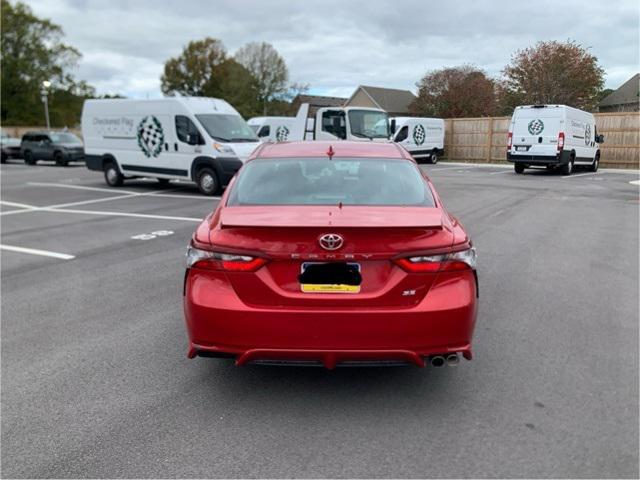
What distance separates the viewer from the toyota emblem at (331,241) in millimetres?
2969

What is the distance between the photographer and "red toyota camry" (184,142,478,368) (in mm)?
2988

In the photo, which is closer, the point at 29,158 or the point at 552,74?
the point at 552,74

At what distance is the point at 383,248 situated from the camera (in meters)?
3.00

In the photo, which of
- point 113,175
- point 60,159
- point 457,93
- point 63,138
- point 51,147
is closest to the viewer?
point 113,175

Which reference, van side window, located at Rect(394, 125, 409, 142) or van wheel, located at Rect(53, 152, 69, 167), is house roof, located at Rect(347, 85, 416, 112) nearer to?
van side window, located at Rect(394, 125, 409, 142)

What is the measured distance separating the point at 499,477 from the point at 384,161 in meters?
2.35

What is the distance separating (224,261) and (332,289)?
65 centimetres

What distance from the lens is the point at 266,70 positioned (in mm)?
69250

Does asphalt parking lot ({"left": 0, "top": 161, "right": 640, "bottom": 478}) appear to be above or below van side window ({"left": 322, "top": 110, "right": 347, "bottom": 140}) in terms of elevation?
below

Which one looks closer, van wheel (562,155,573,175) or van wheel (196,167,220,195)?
van wheel (196,167,220,195)

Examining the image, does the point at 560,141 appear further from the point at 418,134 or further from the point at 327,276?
the point at 327,276

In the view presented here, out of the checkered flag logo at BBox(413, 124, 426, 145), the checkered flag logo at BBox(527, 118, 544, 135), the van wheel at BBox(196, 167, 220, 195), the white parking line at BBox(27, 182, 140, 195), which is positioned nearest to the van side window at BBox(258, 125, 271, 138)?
the checkered flag logo at BBox(413, 124, 426, 145)

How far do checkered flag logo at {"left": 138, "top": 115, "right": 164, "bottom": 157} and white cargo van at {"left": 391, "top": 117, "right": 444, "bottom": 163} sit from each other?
1398 cm

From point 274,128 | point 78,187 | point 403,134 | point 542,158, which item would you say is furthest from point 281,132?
point 542,158
